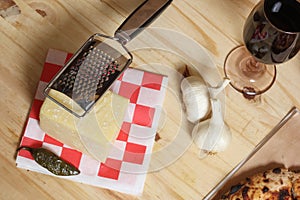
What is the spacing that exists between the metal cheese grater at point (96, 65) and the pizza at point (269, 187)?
0.41 meters

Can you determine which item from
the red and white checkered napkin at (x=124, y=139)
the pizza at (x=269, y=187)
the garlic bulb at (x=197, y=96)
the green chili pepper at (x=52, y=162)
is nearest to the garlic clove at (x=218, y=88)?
the garlic bulb at (x=197, y=96)

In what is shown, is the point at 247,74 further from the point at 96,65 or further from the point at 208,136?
the point at 96,65

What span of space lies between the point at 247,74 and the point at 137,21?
337 mm

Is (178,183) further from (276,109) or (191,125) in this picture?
(276,109)

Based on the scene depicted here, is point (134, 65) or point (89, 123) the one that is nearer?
point (89, 123)

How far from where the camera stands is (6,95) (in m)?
1.39

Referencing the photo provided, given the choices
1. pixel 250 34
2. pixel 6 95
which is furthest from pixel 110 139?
pixel 250 34

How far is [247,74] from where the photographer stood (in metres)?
1.45

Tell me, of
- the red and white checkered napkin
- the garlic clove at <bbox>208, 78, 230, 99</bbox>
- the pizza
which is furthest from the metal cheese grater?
the pizza

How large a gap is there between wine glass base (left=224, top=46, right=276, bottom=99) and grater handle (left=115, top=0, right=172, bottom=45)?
0.25m

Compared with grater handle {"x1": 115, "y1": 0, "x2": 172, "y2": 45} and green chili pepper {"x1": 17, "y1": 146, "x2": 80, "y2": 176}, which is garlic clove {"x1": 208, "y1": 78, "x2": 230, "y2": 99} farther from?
green chili pepper {"x1": 17, "y1": 146, "x2": 80, "y2": 176}

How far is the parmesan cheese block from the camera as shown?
4.24ft

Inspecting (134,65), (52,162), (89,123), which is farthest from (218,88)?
(52,162)

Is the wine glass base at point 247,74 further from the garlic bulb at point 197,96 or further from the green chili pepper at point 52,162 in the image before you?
the green chili pepper at point 52,162
